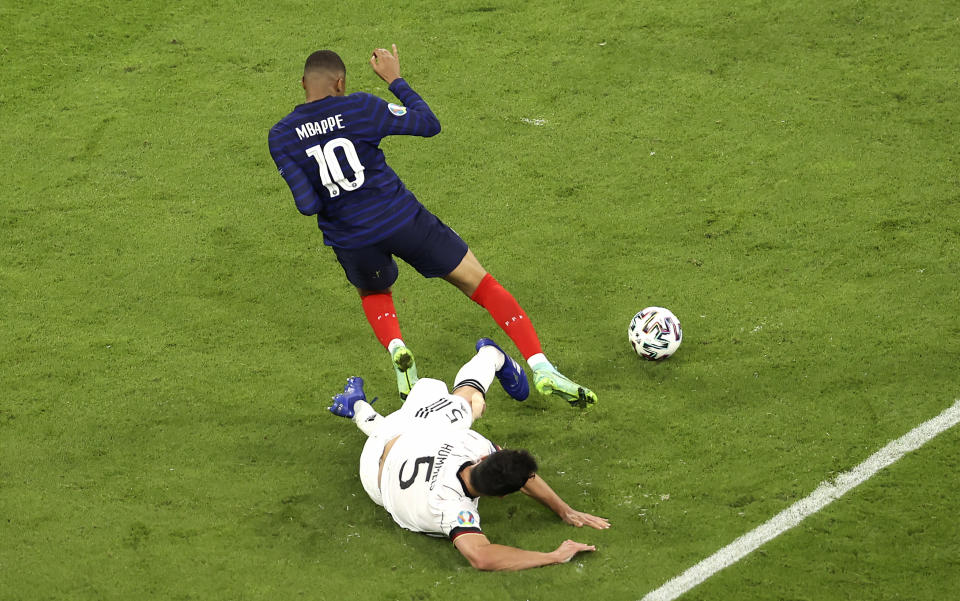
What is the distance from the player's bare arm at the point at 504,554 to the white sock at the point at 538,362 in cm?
114

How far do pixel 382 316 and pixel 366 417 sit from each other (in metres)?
0.66

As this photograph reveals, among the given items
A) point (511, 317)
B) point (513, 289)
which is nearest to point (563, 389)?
point (511, 317)

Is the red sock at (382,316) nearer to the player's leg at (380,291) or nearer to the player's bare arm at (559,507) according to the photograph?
the player's leg at (380,291)

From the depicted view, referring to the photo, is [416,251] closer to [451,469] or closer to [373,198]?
[373,198]

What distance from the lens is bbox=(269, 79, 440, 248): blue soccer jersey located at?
530 centimetres

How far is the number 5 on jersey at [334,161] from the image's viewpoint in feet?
17.4

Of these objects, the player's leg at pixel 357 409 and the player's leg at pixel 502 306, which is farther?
the player's leg at pixel 502 306

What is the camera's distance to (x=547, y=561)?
180 inches

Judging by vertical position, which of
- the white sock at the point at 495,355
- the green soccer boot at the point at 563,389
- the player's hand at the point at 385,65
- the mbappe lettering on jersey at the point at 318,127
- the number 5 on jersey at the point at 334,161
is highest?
the player's hand at the point at 385,65

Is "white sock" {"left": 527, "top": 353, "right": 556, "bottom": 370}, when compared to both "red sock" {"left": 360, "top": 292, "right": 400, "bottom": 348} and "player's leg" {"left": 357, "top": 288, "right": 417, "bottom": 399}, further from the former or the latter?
"red sock" {"left": 360, "top": 292, "right": 400, "bottom": 348}

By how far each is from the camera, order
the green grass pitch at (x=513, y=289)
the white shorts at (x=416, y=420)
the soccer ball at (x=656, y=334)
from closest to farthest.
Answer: the green grass pitch at (x=513, y=289) → the white shorts at (x=416, y=420) → the soccer ball at (x=656, y=334)

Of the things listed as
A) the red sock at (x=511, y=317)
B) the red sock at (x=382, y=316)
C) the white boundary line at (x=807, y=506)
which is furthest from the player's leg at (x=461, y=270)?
the white boundary line at (x=807, y=506)

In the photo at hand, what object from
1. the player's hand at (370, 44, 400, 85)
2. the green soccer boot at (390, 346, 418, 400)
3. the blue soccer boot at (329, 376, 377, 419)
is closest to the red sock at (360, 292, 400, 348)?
the green soccer boot at (390, 346, 418, 400)

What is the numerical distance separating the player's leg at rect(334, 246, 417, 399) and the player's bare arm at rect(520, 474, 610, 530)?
103 cm
